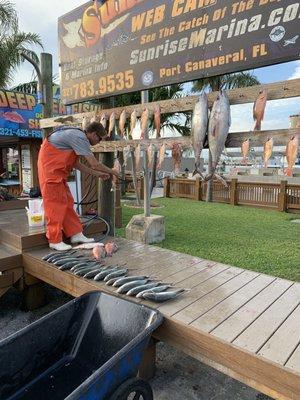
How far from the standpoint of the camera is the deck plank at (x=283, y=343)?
2.06 m

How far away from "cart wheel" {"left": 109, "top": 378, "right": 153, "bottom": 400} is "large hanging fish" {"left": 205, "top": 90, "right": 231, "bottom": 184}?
2.29 m

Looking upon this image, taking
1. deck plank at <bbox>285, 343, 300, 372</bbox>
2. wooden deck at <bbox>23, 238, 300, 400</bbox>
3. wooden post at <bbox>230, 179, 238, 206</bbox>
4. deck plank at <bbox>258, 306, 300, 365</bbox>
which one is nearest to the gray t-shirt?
wooden deck at <bbox>23, 238, 300, 400</bbox>

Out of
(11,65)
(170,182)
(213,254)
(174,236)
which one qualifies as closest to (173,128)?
(170,182)

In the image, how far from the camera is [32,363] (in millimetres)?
2549

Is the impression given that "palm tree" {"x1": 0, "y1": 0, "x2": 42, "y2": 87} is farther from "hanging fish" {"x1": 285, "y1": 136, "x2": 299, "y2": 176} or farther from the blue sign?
"hanging fish" {"x1": 285, "y1": 136, "x2": 299, "y2": 176}

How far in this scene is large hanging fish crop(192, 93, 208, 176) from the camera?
3580 millimetres

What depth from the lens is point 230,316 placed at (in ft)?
8.50

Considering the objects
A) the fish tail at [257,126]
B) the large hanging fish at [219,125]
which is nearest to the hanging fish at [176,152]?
the large hanging fish at [219,125]

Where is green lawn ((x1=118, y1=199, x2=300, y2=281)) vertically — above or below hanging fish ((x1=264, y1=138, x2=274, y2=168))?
below

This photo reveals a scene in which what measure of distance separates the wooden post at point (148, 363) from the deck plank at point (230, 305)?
670 mm

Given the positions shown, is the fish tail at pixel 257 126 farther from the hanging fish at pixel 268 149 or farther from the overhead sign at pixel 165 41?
the overhead sign at pixel 165 41

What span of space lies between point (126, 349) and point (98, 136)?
9.78ft

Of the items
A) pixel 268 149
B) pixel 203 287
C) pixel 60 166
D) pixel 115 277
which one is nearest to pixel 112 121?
pixel 60 166

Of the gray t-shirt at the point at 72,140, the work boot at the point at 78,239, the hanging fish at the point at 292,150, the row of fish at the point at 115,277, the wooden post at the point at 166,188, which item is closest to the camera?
the row of fish at the point at 115,277
